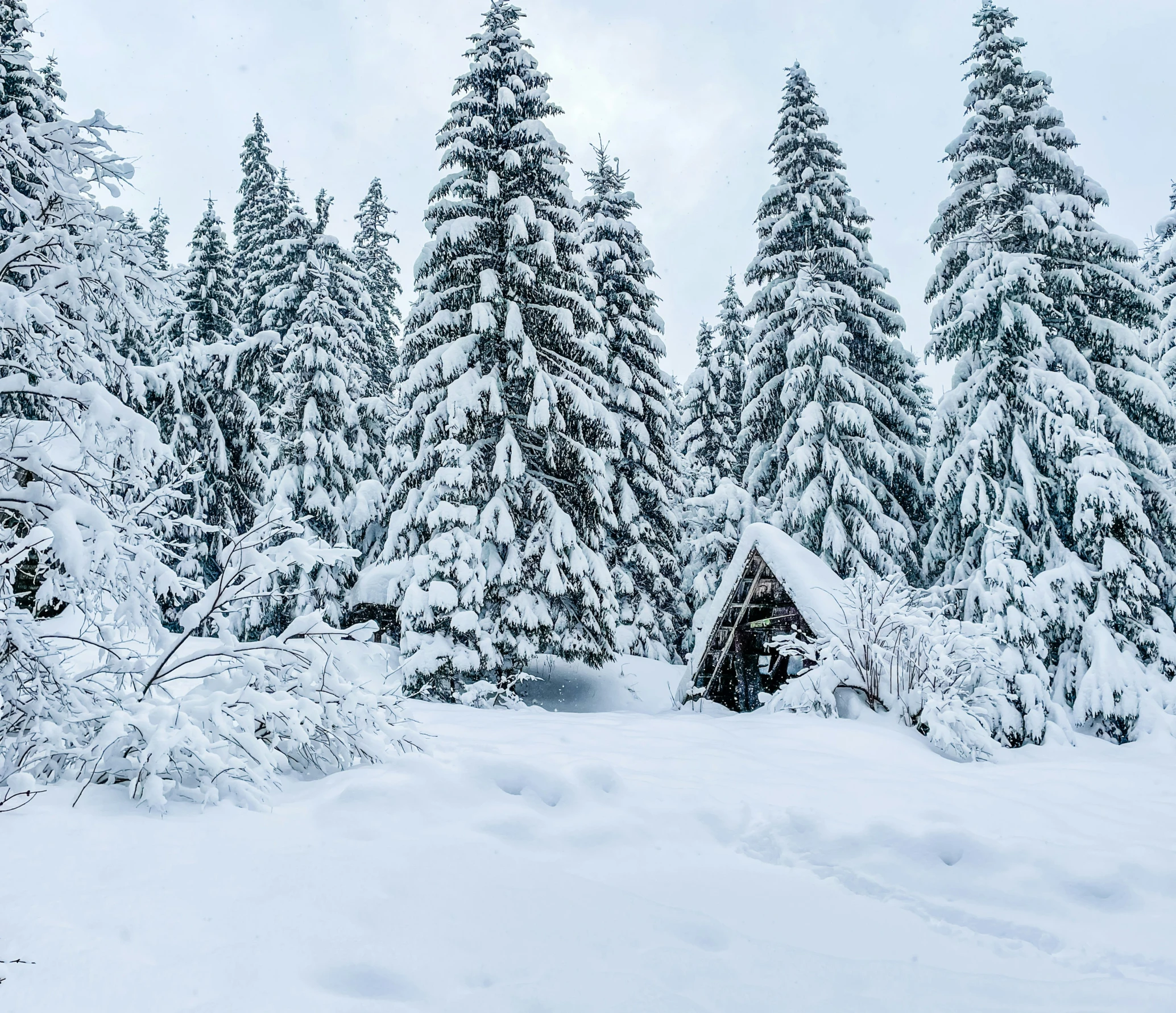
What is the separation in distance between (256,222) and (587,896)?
26.0 m

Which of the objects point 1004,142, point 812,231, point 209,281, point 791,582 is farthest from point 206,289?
point 1004,142

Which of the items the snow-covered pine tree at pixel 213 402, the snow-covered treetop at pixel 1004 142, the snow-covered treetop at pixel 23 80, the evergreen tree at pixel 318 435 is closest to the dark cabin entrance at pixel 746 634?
the snow-covered treetop at pixel 1004 142

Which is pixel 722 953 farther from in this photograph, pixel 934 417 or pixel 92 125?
pixel 934 417

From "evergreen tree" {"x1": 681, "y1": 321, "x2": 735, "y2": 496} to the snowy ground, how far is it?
58.5ft

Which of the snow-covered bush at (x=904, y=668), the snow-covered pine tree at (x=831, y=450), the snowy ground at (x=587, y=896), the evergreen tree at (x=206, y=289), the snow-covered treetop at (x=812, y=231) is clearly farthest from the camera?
the evergreen tree at (x=206, y=289)

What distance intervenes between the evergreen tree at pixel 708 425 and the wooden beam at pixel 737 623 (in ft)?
29.7

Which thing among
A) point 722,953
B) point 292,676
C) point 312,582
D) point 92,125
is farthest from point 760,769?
point 312,582

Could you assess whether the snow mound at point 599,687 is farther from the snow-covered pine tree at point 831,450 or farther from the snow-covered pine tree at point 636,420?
the snow-covered pine tree at point 831,450

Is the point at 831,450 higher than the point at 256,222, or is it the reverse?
the point at 256,222

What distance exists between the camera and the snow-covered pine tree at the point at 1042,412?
1173 cm

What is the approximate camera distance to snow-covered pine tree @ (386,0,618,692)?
43.9ft

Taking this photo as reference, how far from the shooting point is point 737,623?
13.7 m

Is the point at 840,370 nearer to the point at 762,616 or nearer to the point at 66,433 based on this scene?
the point at 762,616

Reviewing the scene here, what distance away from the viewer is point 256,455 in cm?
2030
